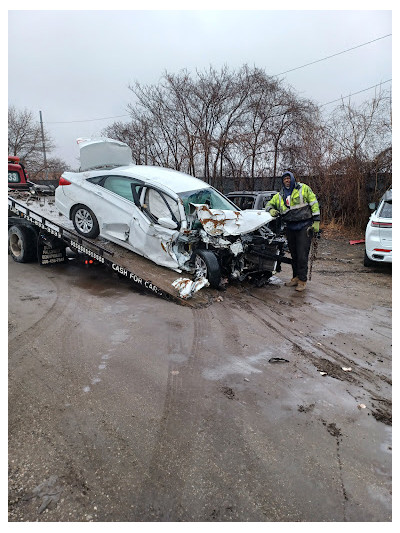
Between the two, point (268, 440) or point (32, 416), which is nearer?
point (268, 440)

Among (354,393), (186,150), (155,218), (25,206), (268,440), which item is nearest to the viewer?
(268,440)

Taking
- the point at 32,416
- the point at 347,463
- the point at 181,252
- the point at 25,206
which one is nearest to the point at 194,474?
the point at 347,463

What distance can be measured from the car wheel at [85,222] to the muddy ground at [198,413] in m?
1.78

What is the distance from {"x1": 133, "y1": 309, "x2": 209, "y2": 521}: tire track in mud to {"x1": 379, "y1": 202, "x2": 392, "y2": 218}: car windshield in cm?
617

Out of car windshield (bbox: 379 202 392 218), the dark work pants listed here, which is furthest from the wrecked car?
car windshield (bbox: 379 202 392 218)

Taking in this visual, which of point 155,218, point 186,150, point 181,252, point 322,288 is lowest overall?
point 322,288

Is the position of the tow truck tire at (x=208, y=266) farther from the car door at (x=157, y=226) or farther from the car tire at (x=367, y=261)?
the car tire at (x=367, y=261)

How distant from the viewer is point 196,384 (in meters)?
3.32

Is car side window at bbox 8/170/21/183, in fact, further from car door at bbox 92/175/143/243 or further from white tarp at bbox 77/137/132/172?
car door at bbox 92/175/143/243

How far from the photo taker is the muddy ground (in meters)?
2.11

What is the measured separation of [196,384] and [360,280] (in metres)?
5.49

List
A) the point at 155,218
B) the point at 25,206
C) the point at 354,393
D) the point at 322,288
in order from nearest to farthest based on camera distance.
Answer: the point at 354,393
the point at 155,218
the point at 322,288
the point at 25,206

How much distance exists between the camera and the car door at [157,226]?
19.6 feet

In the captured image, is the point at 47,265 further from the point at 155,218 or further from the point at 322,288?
the point at 322,288
